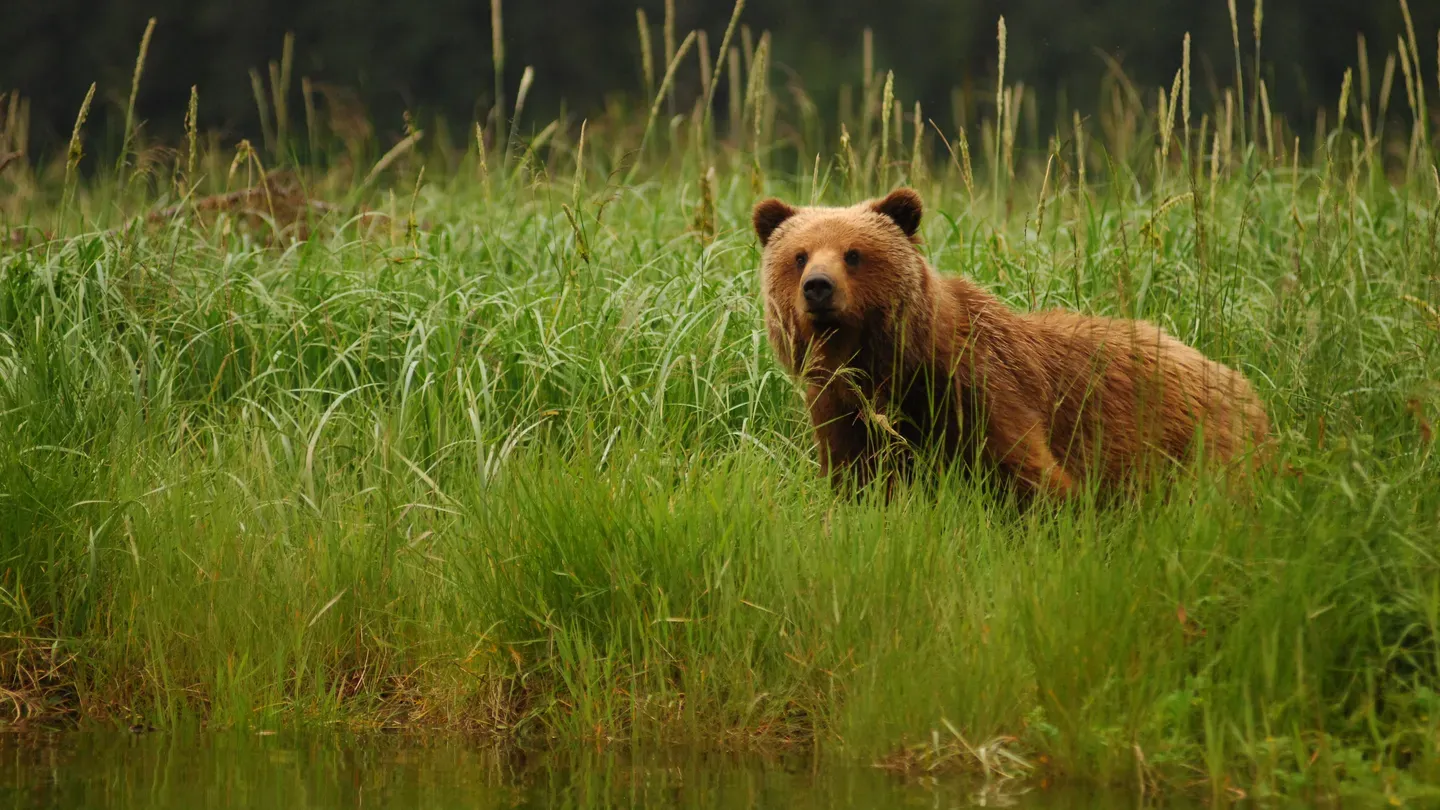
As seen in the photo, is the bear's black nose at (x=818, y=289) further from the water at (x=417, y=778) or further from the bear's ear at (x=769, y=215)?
the water at (x=417, y=778)

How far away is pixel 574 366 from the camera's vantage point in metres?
4.93

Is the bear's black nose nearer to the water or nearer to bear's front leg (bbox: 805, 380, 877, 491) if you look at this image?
bear's front leg (bbox: 805, 380, 877, 491)

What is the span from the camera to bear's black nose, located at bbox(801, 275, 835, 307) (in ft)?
13.9

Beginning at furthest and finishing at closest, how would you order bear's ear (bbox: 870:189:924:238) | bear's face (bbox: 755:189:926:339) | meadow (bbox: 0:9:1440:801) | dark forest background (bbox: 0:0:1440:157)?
dark forest background (bbox: 0:0:1440:157), bear's ear (bbox: 870:189:924:238), bear's face (bbox: 755:189:926:339), meadow (bbox: 0:9:1440:801)

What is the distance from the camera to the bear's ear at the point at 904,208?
182 inches

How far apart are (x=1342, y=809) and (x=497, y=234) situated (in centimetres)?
437

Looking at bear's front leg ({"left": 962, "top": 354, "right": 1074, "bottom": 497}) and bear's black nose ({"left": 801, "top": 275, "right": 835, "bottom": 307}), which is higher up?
bear's black nose ({"left": 801, "top": 275, "right": 835, "bottom": 307})

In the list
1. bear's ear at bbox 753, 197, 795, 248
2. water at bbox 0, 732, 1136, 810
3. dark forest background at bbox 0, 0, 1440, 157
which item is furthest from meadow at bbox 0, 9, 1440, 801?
dark forest background at bbox 0, 0, 1440, 157

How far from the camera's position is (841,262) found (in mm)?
4410

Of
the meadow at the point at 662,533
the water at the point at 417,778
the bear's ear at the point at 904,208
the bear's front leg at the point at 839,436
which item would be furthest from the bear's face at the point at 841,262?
the water at the point at 417,778

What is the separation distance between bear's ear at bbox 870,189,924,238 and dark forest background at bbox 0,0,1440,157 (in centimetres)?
973

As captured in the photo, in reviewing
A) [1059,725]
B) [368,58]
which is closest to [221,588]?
[1059,725]

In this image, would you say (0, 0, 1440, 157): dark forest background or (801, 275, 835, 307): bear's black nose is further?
(0, 0, 1440, 157): dark forest background

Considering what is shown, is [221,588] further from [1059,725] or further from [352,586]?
[1059,725]
